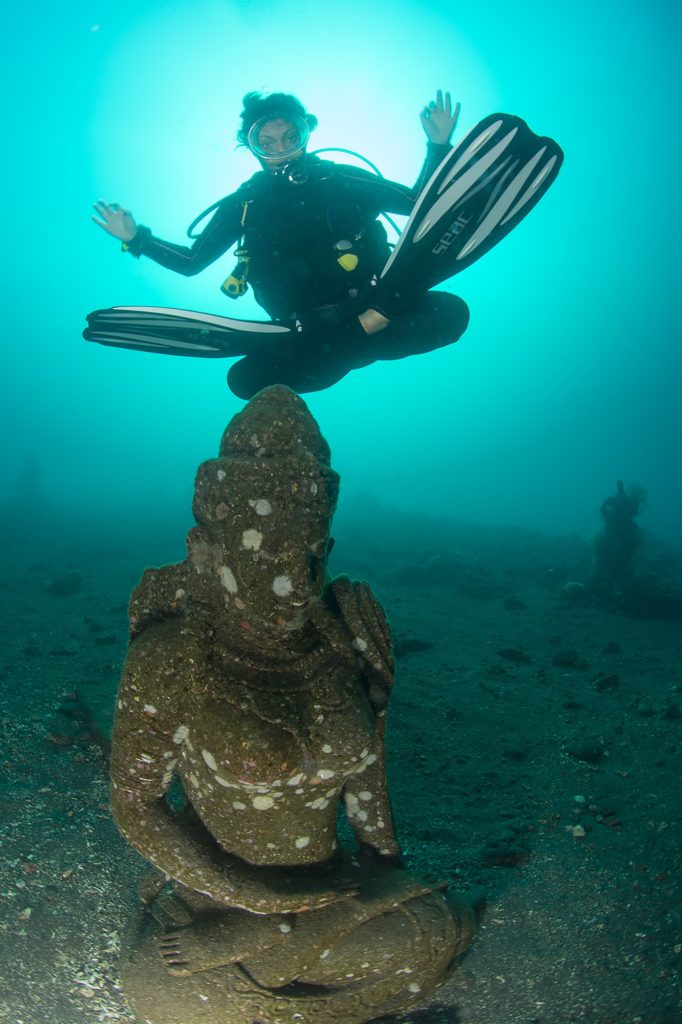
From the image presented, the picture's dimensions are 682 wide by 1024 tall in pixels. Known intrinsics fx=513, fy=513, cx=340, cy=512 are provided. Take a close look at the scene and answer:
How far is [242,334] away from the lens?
475 centimetres

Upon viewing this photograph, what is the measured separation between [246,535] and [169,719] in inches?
41.2

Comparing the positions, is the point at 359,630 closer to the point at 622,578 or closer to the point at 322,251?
the point at 322,251

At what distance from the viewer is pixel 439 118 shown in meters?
4.89

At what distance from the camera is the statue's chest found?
7.84 ft

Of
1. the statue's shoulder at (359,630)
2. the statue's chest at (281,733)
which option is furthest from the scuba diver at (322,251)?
the statue's chest at (281,733)

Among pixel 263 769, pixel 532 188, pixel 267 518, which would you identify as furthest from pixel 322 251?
pixel 263 769

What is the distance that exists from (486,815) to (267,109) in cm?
743

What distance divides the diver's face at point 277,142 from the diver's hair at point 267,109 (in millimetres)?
115

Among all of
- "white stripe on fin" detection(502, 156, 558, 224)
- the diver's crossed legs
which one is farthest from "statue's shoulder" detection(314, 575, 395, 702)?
"white stripe on fin" detection(502, 156, 558, 224)

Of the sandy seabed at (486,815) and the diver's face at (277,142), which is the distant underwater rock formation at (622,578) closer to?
the sandy seabed at (486,815)

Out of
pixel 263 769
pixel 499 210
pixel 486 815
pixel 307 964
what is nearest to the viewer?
pixel 263 769

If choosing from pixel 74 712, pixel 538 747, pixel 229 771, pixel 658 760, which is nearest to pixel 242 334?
pixel 229 771

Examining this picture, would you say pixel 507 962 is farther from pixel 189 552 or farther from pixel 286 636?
pixel 189 552

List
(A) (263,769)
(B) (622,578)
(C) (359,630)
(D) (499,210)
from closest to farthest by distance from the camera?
(A) (263,769) → (C) (359,630) → (D) (499,210) → (B) (622,578)
